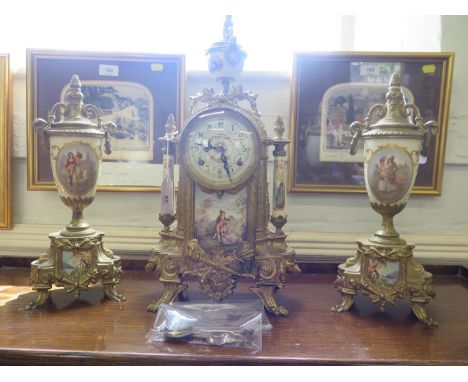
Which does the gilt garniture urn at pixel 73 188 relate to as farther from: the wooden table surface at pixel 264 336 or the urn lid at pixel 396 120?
the urn lid at pixel 396 120

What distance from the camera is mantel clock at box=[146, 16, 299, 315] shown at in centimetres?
104

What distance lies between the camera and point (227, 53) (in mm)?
1035

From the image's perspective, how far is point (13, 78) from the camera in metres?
1.49

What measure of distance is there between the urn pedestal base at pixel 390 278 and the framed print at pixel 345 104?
0.43 meters

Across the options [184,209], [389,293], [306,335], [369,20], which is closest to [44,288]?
[184,209]

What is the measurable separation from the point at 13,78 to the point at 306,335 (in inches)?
52.0

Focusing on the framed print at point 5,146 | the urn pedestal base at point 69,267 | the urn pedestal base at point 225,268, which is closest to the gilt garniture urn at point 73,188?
the urn pedestal base at point 69,267

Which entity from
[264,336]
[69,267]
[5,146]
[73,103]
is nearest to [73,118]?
[73,103]

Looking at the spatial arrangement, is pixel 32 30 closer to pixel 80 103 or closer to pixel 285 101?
pixel 80 103

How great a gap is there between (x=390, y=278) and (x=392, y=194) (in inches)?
8.3

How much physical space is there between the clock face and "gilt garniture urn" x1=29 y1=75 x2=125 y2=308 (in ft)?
0.82

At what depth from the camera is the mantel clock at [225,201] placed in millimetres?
1042

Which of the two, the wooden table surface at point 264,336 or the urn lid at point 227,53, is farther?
the urn lid at point 227,53

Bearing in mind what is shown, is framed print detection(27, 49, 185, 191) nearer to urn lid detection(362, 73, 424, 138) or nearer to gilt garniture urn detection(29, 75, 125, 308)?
gilt garniture urn detection(29, 75, 125, 308)
